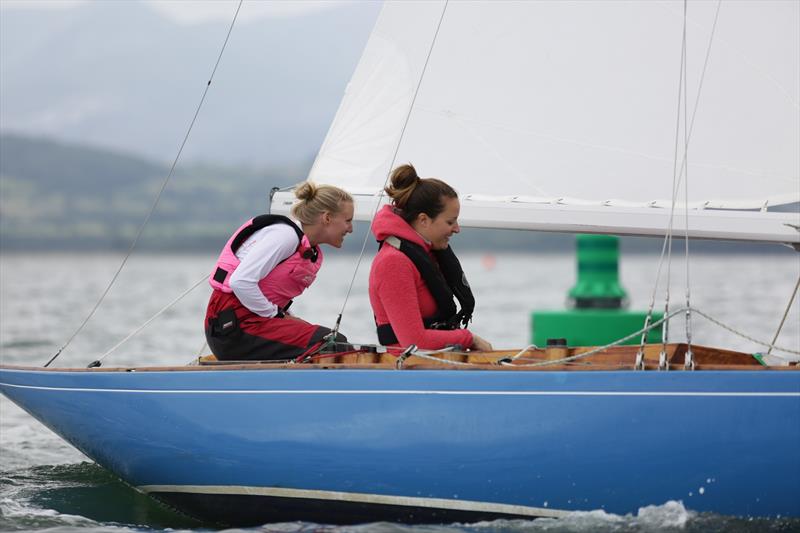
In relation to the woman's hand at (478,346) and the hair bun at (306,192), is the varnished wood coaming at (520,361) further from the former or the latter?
the hair bun at (306,192)

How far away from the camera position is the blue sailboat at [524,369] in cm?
402

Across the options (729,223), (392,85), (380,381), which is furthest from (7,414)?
(729,223)

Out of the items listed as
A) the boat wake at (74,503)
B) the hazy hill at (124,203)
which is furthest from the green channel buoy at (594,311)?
the hazy hill at (124,203)

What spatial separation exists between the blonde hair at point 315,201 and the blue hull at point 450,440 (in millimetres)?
743

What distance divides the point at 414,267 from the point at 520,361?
1.85 feet

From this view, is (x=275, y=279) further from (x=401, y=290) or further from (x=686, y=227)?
(x=686, y=227)

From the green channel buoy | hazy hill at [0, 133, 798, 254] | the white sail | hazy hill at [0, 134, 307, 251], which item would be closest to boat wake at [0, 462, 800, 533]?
the white sail

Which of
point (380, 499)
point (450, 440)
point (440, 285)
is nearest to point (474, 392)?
point (450, 440)

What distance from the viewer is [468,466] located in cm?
420

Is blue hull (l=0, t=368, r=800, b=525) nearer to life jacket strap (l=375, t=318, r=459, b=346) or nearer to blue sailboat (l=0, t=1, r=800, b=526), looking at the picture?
blue sailboat (l=0, t=1, r=800, b=526)

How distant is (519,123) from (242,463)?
2042 millimetres

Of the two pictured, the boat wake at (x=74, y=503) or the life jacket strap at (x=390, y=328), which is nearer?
the life jacket strap at (x=390, y=328)

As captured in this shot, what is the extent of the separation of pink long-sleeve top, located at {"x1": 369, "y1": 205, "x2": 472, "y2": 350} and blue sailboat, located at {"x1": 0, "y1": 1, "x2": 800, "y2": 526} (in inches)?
5.1

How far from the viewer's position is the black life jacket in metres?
4.65
